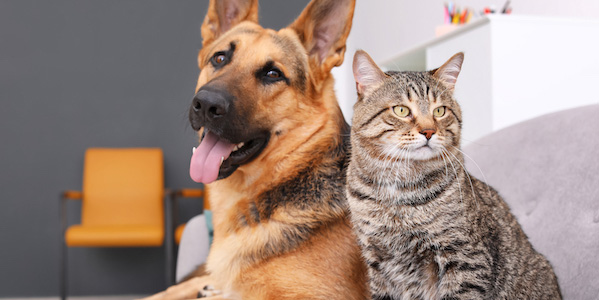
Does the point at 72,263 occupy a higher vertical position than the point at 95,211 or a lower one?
lower

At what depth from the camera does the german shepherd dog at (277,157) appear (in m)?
1.33

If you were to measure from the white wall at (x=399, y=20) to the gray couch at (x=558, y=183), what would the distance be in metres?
1.64

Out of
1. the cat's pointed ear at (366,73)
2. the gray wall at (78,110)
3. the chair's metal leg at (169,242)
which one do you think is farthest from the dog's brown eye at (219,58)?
the gray wall at (78,110)

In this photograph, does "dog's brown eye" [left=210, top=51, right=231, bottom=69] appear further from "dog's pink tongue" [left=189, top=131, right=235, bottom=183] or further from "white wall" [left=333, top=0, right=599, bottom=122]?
"white wall" [left=333, top=0, right=599, bottom=122]

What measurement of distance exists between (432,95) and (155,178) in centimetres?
463

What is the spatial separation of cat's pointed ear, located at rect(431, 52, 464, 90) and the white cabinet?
4.26 feet

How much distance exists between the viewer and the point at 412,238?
1081 millimetres

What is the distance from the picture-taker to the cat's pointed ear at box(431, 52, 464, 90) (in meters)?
1.19

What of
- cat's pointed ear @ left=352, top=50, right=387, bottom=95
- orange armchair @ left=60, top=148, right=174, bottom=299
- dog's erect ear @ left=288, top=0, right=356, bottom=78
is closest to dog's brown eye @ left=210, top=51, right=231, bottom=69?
dog's erect ear @ left=288, top=0, right=356, bottom=78

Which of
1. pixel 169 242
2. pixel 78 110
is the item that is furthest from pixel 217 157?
pixel 78 110

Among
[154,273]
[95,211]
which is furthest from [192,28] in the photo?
[154,273]

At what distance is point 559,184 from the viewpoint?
151cm

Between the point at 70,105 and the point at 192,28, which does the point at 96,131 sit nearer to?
the point at 70,105

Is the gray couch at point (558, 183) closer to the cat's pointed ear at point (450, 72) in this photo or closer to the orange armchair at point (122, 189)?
the cat's pointed ear at point (450, 72)
